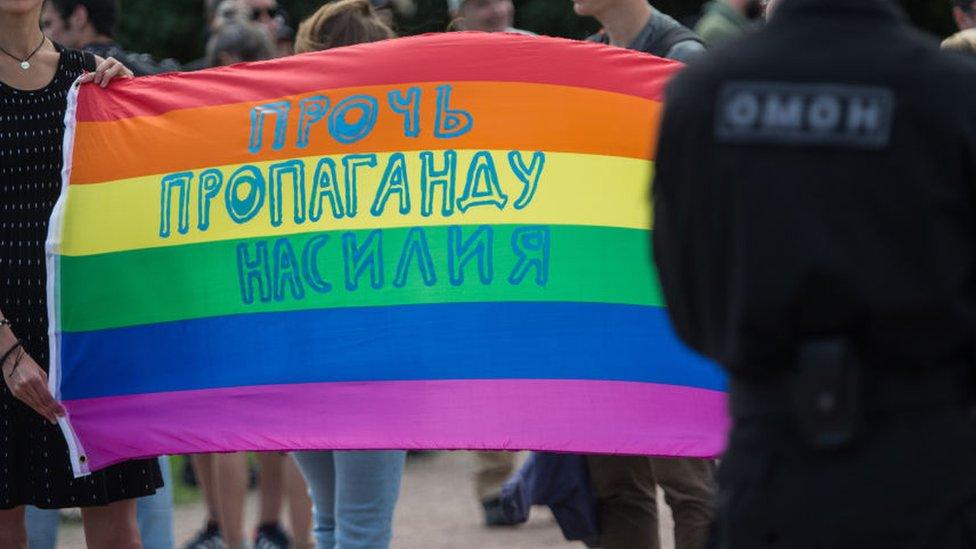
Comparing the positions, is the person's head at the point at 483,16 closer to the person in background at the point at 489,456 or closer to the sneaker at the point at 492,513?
the person in background at the point at 489,456

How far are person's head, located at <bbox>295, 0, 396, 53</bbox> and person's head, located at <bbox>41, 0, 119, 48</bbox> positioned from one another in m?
1.22

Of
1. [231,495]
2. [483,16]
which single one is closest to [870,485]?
[231,495]

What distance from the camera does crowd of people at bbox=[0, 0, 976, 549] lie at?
486 centimetres

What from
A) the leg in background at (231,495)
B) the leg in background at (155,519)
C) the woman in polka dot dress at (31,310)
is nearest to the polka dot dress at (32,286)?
the woman in polka dot dress at (31,310)

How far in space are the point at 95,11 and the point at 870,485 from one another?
13.9 feet

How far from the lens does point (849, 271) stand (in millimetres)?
3010

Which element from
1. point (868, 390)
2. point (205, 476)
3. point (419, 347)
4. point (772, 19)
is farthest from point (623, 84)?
point (205, 476)

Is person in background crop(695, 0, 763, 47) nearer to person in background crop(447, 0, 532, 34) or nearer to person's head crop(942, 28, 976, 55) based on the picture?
person in background crop(447, 0, 532, 34)

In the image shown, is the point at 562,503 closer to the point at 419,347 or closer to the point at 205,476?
the point at 419,347

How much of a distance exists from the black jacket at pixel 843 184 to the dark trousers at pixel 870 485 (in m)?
0.12

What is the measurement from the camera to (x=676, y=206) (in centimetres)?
325

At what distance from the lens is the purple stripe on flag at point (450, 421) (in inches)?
198

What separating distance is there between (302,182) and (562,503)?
1.26 metres

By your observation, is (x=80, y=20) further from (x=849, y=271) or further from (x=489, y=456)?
(x=849, y=271)
